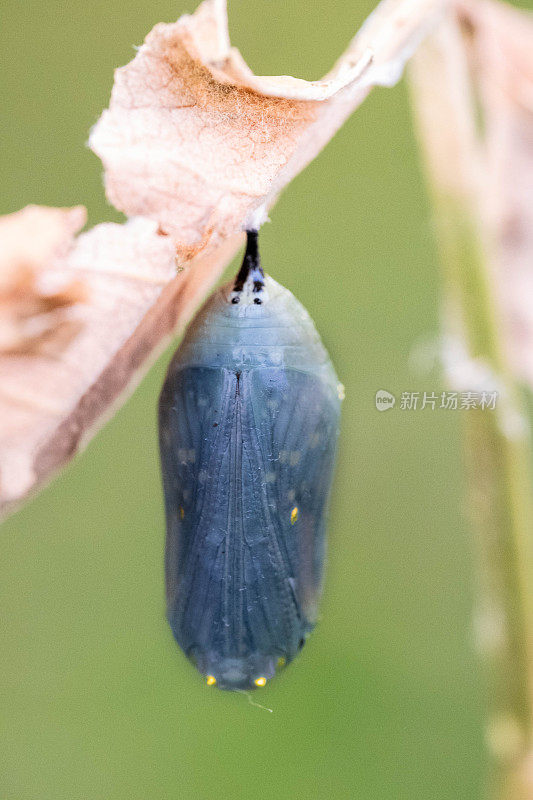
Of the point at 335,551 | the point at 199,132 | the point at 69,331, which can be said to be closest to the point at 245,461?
the point at 69,331

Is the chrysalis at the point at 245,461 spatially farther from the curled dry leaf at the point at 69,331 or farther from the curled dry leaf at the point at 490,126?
the curled dry leaf at the point at 490,126

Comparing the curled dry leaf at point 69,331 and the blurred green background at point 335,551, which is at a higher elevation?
the curled dry leaf at point 69,331

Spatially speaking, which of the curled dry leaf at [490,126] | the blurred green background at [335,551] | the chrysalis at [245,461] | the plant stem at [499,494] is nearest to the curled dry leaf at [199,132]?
the chrysalis at [245,461]

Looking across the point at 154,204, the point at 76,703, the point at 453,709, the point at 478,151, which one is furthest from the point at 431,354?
the point at 76,703

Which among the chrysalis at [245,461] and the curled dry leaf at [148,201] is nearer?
the curled dry leaf at [148,201]

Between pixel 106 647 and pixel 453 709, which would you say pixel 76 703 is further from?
pixel 453 709

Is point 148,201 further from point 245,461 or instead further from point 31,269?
point 245,461
